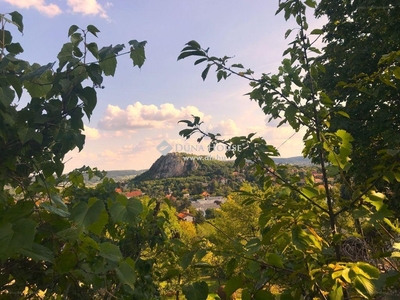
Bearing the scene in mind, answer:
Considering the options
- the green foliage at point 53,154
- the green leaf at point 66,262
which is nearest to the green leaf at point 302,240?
the green foliage at point 53,154

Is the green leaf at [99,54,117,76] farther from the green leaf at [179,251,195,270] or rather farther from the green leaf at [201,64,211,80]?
the green leaf at [179,251,195,270]

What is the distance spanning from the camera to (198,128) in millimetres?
1711

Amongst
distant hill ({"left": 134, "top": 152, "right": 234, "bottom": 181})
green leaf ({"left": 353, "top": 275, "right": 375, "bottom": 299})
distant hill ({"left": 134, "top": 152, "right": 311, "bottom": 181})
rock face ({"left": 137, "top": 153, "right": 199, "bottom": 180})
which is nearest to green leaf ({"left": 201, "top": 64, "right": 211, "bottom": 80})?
green leaf ({"left": 353, "top": 275, "right": 375, "bottom": 299})

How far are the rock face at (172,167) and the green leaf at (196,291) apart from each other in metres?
121

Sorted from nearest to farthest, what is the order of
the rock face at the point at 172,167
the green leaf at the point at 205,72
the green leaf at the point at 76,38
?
1. the green leaf at the point at 76,38
2. the green leaf at the point at 205,72
3. the rock face at the point at 172,167

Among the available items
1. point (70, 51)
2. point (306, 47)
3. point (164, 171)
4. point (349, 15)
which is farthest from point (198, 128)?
point (164, 171)

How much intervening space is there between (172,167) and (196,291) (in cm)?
13112

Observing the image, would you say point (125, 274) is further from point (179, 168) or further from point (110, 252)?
point (179, 168)

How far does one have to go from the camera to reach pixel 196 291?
117 centimetres

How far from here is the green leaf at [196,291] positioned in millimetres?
1151

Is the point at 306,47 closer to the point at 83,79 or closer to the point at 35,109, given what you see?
the point at 83,79

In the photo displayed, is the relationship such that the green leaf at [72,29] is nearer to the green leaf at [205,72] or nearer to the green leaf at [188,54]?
the green leaf at [188,54]

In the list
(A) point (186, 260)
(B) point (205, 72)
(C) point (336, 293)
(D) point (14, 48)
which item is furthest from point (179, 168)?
(C) point (336, 293)

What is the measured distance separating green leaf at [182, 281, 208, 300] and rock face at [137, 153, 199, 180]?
12094cm
